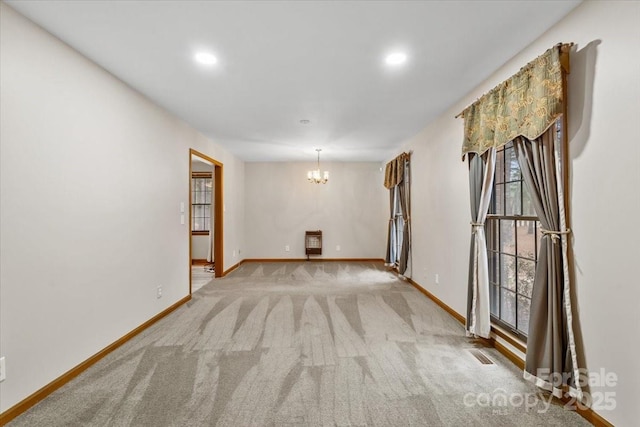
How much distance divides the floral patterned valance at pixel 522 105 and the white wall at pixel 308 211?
490cm

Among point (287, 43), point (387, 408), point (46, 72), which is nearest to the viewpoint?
point (387, 408)

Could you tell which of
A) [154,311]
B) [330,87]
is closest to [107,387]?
[154,311]

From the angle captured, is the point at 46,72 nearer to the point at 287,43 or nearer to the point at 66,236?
the point at 66,236

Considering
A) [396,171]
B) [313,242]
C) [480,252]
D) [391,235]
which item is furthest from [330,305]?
[313,242]

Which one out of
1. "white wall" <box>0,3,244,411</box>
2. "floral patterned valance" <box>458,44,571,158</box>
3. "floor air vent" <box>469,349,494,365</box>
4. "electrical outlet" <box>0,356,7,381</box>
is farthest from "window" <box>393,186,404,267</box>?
"electrical outlet" <box>0,356,7,381</box>

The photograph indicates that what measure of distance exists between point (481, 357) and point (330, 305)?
1.99 m

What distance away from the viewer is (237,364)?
2.61 meters

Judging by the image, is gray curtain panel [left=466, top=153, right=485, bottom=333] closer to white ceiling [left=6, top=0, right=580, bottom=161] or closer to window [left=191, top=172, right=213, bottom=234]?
white ceiling [left=6, top=0, right=580, bottom=161]

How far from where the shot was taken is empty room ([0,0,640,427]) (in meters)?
1.89

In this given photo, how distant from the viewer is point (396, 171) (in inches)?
241

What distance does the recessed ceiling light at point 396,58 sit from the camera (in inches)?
100.0

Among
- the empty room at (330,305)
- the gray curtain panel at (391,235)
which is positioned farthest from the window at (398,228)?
the empty room at (330,305)

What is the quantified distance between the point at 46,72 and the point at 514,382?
4.16 meters

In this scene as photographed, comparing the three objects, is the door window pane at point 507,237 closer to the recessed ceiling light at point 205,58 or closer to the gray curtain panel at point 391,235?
the recessed ceiling light at point 205,58
